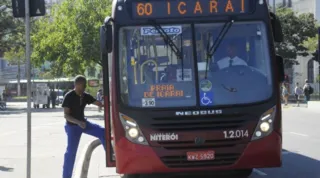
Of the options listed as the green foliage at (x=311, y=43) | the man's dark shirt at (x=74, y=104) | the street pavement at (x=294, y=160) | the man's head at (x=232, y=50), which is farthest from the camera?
the green foliage at (x=311, y=43)

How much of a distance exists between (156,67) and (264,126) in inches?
71.3

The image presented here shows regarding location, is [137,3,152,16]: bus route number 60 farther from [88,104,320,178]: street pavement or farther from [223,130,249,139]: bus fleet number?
[88,104,320,178]: street pavement

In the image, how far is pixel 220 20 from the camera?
25.8 feet

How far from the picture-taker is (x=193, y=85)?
7703 millimetres

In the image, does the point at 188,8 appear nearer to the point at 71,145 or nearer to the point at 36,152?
the point at 71,145

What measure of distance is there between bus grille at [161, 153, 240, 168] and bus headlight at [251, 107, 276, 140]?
0.42 meters

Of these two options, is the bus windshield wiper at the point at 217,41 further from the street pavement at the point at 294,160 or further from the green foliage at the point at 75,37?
the green foliage at the point at 75,37

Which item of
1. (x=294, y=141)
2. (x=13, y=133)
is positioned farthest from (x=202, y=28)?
(x=13, y=133)

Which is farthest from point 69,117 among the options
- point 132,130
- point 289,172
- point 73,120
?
point 289,172

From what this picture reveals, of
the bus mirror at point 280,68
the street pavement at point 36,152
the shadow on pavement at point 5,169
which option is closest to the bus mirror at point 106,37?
the bus mirror at point 280,68

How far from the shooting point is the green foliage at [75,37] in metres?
34.5

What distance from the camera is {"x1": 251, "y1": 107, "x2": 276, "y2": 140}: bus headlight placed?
765cm

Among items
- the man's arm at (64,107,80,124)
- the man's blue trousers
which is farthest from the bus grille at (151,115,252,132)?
the man's blue trousers

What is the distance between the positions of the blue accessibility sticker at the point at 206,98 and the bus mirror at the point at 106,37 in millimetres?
1546
